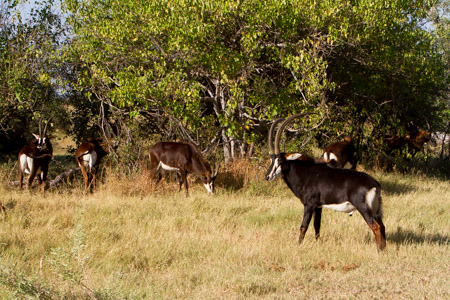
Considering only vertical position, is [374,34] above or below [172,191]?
above

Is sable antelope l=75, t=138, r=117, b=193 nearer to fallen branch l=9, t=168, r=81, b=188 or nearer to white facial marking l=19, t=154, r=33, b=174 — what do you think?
fallen branch l=9, t=168, r=81, b=188

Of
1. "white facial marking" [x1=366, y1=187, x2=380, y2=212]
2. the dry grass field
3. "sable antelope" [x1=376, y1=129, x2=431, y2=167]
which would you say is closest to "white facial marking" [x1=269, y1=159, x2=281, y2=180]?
the dry grass field

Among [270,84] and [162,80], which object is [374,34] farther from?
[162,80]

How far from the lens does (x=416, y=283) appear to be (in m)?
5.83

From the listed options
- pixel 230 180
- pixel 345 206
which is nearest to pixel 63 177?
pixel 230 180

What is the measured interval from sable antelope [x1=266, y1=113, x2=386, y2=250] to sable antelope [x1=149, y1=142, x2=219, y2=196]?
13.4ft

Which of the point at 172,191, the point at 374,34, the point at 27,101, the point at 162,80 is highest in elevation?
the point at 374,34

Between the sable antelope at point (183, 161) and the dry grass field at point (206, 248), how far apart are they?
0.50m

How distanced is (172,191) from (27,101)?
472 cm

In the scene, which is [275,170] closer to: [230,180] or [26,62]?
[230,180]

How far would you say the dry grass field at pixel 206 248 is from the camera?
554 centimetres

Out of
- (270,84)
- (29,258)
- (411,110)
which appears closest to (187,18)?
(270,84)

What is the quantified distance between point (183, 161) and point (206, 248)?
16.8ft

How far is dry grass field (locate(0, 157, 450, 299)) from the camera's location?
5.54m
